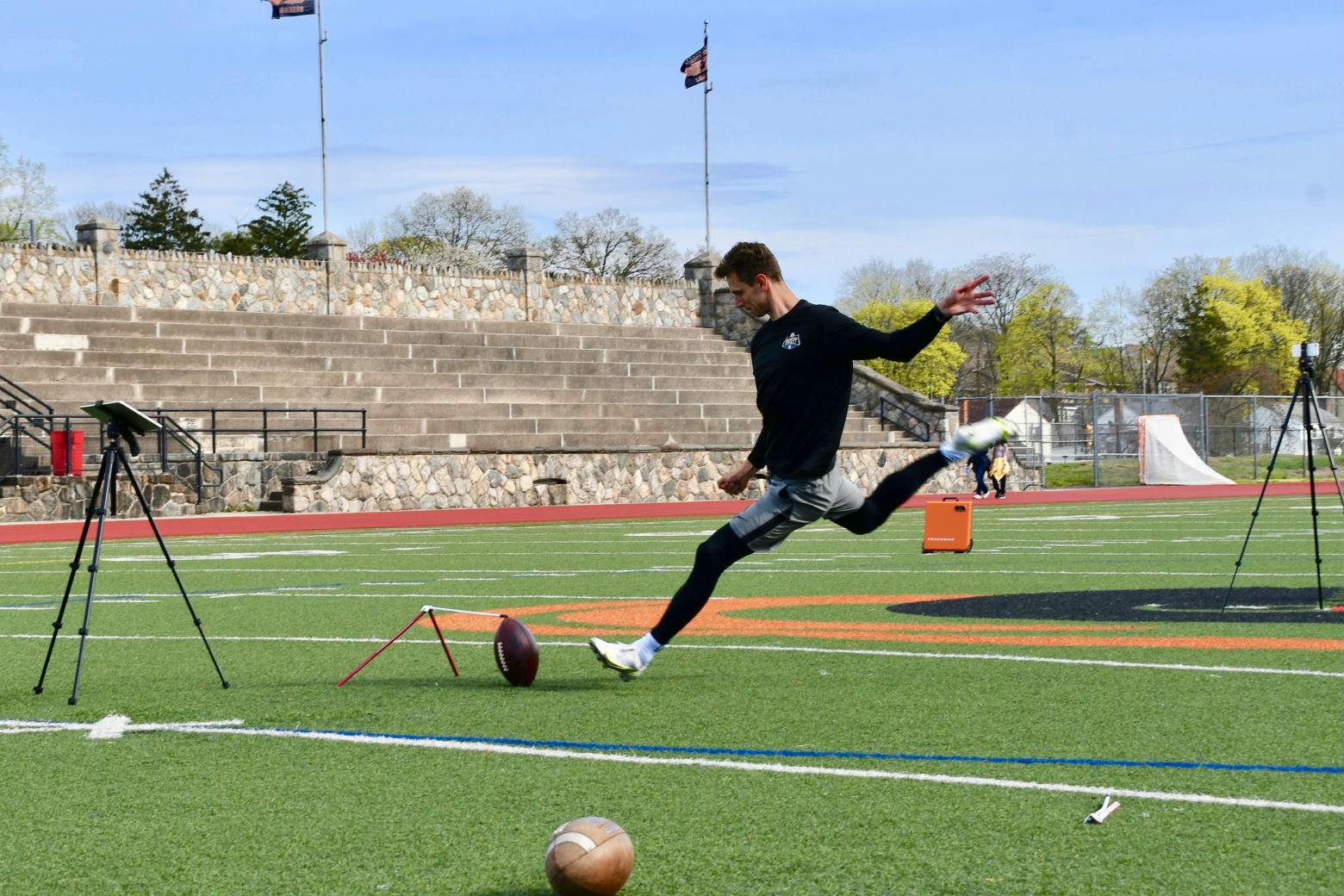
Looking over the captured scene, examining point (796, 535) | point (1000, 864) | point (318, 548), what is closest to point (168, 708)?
point (1000, 864)

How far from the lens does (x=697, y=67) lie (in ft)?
186

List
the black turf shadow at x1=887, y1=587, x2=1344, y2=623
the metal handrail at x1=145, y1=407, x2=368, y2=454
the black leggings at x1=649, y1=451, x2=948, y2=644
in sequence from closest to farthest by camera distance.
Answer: the black leggings at x1=649, y1=451, x2=948, y2=644
the black turf shadow at x1=887, y1=587, x2=1344, y2=623
the metal handrail at x1=145, y1=407, x2=368, y2=454

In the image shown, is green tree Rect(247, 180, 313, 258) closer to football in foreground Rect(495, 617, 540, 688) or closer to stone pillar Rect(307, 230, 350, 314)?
stone pillar Rect(307, 230, 350, 314)

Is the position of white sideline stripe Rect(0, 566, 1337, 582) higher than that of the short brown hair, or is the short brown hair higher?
the short brown hair

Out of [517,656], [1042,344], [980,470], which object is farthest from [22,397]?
[1042,344]

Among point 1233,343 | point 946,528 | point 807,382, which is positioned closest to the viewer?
point 807,382

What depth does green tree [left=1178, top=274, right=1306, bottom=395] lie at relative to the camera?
8688 centimetres

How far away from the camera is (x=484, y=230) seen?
100062mm

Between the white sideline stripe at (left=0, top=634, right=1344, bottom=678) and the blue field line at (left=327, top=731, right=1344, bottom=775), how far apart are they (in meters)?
2.32

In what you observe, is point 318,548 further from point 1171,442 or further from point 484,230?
point 484,230

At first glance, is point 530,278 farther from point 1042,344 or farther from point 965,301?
point 1042,344

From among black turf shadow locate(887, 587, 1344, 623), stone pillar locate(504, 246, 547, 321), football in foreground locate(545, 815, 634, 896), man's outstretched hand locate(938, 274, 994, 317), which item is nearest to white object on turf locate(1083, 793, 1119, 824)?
football in foreground locate(545, 815, 634, 896)

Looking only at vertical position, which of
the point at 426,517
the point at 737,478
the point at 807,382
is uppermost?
the point at 807,382

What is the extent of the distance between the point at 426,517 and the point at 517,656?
20.6 m
